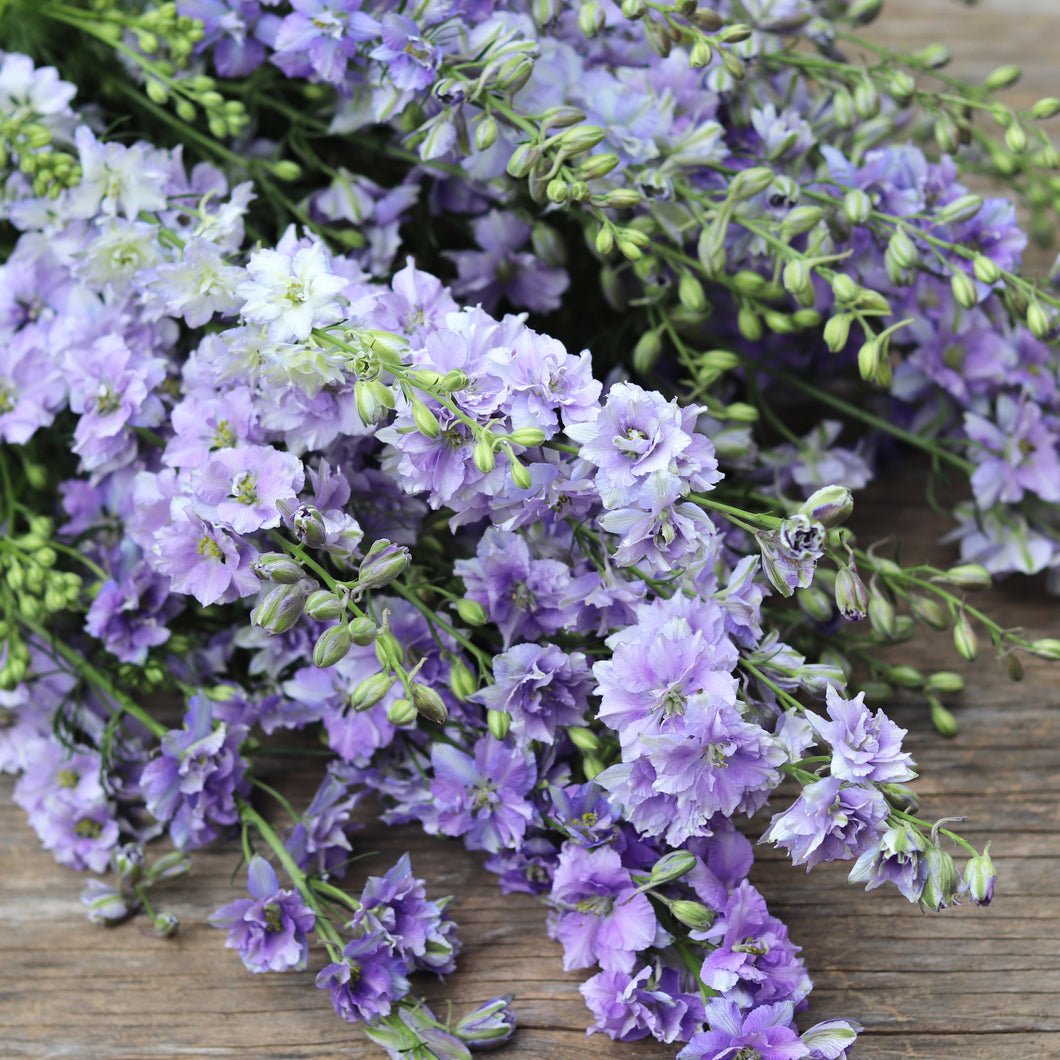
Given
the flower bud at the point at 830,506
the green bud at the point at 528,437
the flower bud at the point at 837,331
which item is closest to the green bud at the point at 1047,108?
the flower bud at the point at 837,331

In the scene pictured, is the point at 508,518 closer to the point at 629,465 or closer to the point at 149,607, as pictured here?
the point at 629,465

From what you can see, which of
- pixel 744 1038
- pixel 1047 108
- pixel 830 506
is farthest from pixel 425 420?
pixel 1047 108

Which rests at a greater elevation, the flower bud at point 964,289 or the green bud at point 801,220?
the green bud at point 801,220

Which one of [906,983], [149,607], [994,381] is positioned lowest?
[906,983]

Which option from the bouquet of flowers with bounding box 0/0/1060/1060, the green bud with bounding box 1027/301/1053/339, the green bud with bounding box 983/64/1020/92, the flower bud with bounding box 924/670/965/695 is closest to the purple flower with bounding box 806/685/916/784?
the bouquet of flowers with bounding box 0/0/1060/1060

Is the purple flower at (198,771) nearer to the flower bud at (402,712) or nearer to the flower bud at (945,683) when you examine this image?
the flower bud at (402,712)

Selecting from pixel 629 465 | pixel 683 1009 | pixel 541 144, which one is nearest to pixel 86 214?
pixel 541 144
